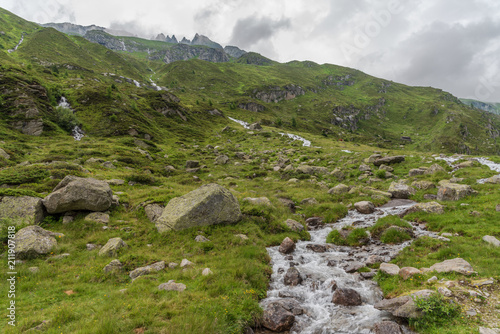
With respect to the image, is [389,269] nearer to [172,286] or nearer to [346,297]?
[346,297]

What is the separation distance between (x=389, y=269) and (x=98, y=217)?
791 inches

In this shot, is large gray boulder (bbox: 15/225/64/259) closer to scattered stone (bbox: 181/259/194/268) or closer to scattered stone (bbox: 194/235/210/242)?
scattered stone (bbox: 181/259/194/268)

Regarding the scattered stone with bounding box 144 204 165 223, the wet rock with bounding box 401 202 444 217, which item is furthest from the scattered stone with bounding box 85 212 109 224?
the wet rock with bounding box 401 202 444 217

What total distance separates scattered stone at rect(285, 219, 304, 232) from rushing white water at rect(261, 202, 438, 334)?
1318 mm

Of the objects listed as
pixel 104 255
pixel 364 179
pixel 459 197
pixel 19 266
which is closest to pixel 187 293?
pixel 104 255

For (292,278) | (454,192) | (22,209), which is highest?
(454,192)

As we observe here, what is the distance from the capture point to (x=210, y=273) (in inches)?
439

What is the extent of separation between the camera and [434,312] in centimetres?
766

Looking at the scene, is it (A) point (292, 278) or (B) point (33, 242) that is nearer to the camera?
(A) point (292, 278)

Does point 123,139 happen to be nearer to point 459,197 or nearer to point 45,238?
point 45,238

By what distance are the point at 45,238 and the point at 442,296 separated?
66.3 ft

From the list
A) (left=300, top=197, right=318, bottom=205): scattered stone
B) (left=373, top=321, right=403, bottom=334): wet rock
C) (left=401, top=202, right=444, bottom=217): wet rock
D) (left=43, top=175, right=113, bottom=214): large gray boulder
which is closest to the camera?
(left=373, top=321, right=403, bottom=334): wet rock

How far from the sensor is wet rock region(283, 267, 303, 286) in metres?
11.7

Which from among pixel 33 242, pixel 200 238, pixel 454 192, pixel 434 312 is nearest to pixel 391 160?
pixel 454 192
